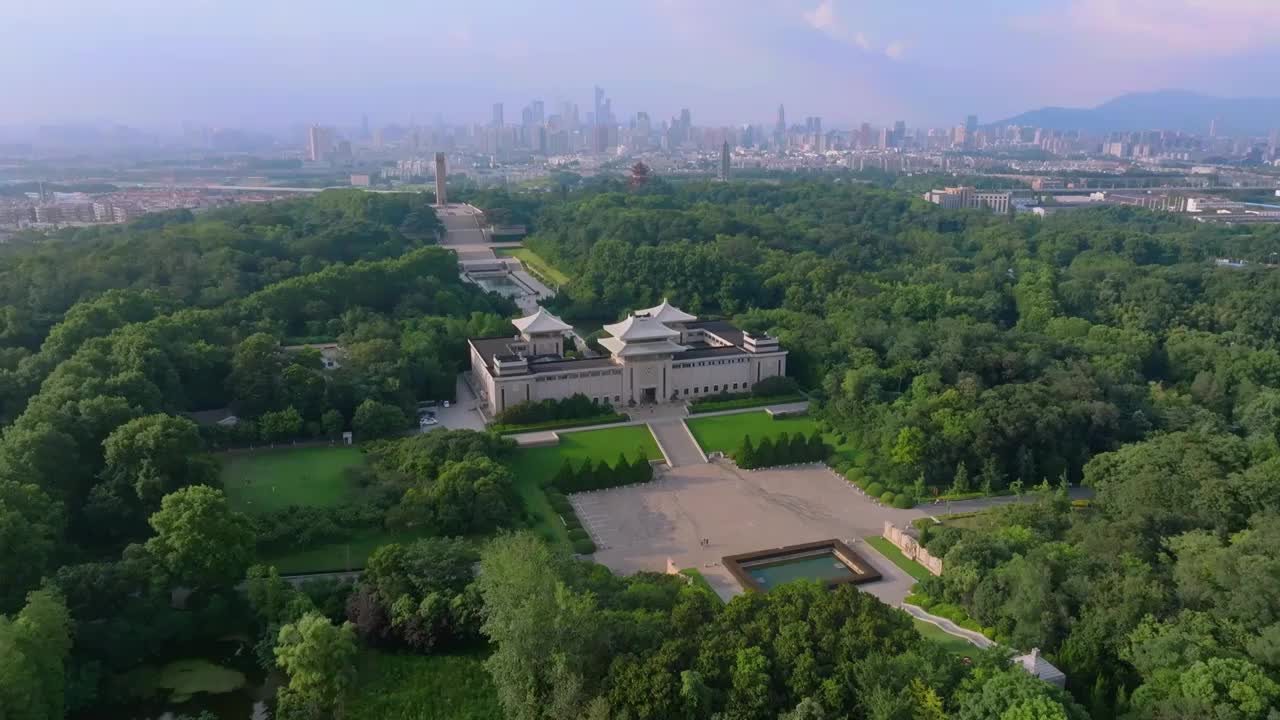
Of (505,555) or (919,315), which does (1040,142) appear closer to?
(919,315)

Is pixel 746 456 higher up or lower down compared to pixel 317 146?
lower down

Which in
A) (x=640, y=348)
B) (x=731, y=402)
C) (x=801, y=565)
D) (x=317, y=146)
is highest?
(x=317, y=146)

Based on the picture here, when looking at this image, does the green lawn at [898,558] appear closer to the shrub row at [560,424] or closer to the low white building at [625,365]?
the shrub row at [560,424]

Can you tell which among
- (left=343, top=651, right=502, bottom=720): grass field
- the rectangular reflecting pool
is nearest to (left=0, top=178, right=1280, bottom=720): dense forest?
(left=343, top=651, right=502, bottom=720): grass field

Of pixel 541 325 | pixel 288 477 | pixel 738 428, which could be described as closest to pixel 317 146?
pixel 541 325

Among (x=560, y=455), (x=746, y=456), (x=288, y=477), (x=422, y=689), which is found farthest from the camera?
(x=560, y=455)

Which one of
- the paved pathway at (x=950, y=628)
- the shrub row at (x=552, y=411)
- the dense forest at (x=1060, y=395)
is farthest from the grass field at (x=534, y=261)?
the paved pathway at (x=950, y=628)

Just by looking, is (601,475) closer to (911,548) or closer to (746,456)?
(746,456)
